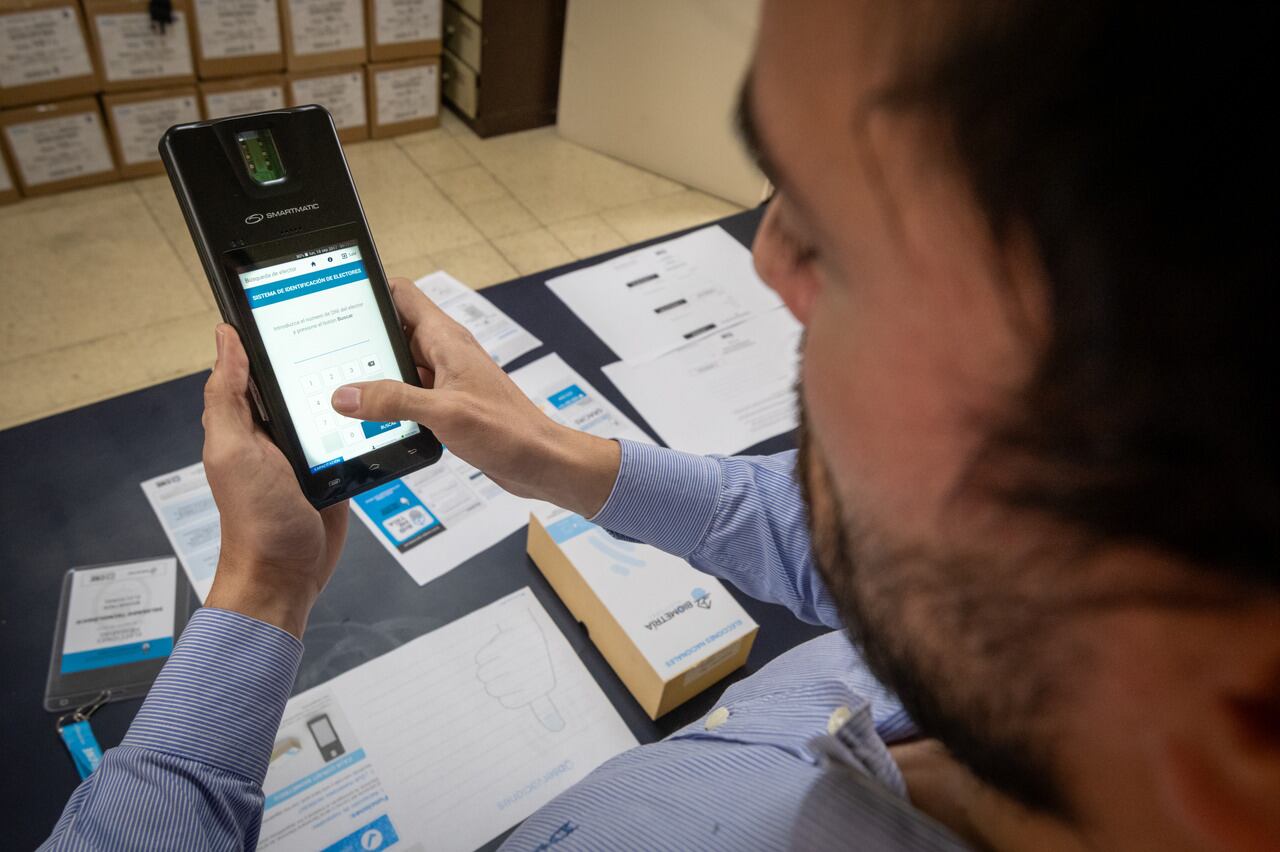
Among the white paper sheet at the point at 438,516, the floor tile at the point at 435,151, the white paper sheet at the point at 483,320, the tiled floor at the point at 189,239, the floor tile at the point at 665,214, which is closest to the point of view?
the white paper sheet at the point at 438,516

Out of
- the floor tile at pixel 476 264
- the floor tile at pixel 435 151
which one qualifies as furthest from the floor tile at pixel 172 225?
the floor tile at pixel 435 151

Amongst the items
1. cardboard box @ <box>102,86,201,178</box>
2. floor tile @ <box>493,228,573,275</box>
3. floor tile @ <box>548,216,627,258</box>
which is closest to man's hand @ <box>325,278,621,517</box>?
floor tile @ <box>493,228,573,275</box>

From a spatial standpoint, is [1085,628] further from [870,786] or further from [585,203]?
[585,203]

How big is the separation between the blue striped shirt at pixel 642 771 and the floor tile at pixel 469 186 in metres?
2.15

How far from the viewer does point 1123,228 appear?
23 cm

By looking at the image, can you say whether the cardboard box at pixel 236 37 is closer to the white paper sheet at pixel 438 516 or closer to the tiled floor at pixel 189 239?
the tiled floor at pixel 189 239

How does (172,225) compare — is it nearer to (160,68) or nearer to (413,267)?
(160,68)

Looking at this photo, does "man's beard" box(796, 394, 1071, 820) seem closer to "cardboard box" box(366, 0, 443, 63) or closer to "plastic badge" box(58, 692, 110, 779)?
"plastic badge" box(58, 692, 110, 779)

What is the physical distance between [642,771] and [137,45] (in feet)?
8.14

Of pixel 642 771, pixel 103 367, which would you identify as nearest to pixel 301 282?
pixel 642 771

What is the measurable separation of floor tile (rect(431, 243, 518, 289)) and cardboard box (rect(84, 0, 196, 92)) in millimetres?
893

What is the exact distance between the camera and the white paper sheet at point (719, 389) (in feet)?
3.86

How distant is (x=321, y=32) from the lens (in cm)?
243

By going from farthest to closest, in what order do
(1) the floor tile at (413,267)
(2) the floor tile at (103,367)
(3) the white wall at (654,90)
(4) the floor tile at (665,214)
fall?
(4) the floor tile at (665,214) < (3) the white wall at (654,90) < (1) the floor tile at (413,267) < (2) the floor tile at (103,367)
